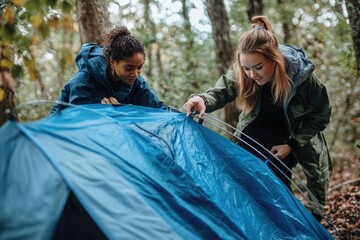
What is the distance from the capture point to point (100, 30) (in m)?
3.37

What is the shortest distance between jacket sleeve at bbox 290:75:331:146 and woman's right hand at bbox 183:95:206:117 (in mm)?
566

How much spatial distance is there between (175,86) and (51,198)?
14.7 ft

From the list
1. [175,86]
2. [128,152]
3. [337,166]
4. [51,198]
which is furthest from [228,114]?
[337,166]

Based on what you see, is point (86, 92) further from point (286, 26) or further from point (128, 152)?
point (286, 26)

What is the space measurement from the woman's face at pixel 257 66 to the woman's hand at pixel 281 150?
1.48 feet

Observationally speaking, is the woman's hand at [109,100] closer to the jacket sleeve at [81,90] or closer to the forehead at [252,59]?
the jacket sleeve at [81,90]

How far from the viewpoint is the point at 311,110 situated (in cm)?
234

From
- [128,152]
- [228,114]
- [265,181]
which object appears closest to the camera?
[128,152]

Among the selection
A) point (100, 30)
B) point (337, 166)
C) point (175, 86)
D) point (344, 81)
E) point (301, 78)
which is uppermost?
Answer: point (100, 30)

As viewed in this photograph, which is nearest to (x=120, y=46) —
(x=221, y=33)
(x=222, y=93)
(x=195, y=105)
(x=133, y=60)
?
(x=133, y=60)

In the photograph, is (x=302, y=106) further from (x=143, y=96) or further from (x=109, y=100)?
(x=109, y=100)

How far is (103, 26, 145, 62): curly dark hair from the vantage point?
2348mm

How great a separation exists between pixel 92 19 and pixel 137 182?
2.22 meters

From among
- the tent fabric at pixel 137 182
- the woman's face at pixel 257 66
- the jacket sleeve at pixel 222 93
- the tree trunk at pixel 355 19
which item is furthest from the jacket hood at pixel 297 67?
the tree trunk at pixel 355 19
